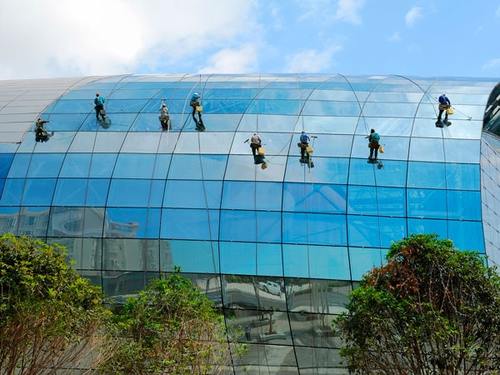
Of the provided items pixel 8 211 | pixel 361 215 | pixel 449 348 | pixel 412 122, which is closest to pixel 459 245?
pixel 361 215

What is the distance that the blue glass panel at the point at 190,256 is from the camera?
88.9 ft

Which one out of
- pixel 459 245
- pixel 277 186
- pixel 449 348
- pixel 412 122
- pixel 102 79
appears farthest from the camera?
pixel 102 79

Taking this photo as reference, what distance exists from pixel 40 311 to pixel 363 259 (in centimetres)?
1339

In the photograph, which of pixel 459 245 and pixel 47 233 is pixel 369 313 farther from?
pixel 47 233

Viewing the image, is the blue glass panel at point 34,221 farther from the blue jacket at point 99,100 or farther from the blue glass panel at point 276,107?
the blue glass panel at point 276,107

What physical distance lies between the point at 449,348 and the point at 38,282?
1162cm

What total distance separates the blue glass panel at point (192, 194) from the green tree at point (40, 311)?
861cm

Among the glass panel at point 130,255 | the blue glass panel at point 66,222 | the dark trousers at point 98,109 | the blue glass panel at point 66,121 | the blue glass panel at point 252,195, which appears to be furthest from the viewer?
the dark trousers at point 98,109

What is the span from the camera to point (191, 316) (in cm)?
2052

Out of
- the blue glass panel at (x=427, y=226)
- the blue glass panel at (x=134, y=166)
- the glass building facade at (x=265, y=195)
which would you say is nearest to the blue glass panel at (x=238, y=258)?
the glass building facade at (x=265, y=195)

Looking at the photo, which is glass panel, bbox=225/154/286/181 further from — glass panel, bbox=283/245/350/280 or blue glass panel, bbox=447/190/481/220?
blue glass panel, bbox=447/190/481/220

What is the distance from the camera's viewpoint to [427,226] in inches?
1062

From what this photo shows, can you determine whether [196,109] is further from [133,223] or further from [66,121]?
[133,223]

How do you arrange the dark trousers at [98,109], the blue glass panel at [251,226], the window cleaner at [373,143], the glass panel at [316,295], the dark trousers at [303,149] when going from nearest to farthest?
the glass panel at [316,295]
the blue glass panel at [251,226]
the window cleaner at [373,143]
the dark trousers at [303,149]
the dark trousers at [98,109]
